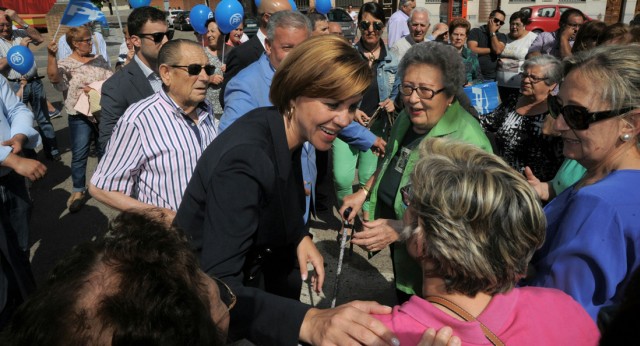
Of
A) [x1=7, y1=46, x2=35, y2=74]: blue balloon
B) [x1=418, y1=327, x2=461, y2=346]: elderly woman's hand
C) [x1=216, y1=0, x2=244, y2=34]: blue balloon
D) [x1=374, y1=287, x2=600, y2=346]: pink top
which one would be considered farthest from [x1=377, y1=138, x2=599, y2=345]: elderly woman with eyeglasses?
[x1=7, y1=46, x2=35, y2=74]: blue balloon

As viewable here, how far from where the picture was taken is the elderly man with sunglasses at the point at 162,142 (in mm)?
2406

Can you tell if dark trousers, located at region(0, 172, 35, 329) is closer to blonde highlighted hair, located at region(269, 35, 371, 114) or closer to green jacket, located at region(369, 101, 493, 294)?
blonde highlighted hair, located at region(269, 35, 371, 114)

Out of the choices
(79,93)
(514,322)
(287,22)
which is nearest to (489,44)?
(287,22)

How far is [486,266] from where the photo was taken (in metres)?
1.31

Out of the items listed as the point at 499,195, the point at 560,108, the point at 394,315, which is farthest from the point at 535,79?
the point at 394,315

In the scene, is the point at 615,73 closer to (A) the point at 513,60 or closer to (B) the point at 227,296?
(B) the point at 227,296

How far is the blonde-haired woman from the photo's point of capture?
17.3 feet

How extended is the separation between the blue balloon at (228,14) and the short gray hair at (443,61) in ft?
12.4

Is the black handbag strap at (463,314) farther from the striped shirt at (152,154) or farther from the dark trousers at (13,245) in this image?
the dark trousers at (13,245)

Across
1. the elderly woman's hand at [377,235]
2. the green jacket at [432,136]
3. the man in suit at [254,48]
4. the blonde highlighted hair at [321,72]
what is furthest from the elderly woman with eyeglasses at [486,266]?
the man in suit at [254,48]

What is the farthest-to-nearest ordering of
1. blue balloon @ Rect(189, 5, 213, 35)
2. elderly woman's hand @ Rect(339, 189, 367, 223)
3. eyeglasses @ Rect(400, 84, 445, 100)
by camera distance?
1. blue balloon @ Rect(189, 5, 213, 35)
2. elderly woman's hand @ Rect(339, 189, 367, 223)
3. eyeglasses @ Rect(400, 84, 445, 100)

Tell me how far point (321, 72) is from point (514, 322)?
117 cm

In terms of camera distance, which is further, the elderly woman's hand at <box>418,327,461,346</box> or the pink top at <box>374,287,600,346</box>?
the pink top at <box>374,287,600,346</box>

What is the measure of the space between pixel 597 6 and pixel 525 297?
97.4 ft
